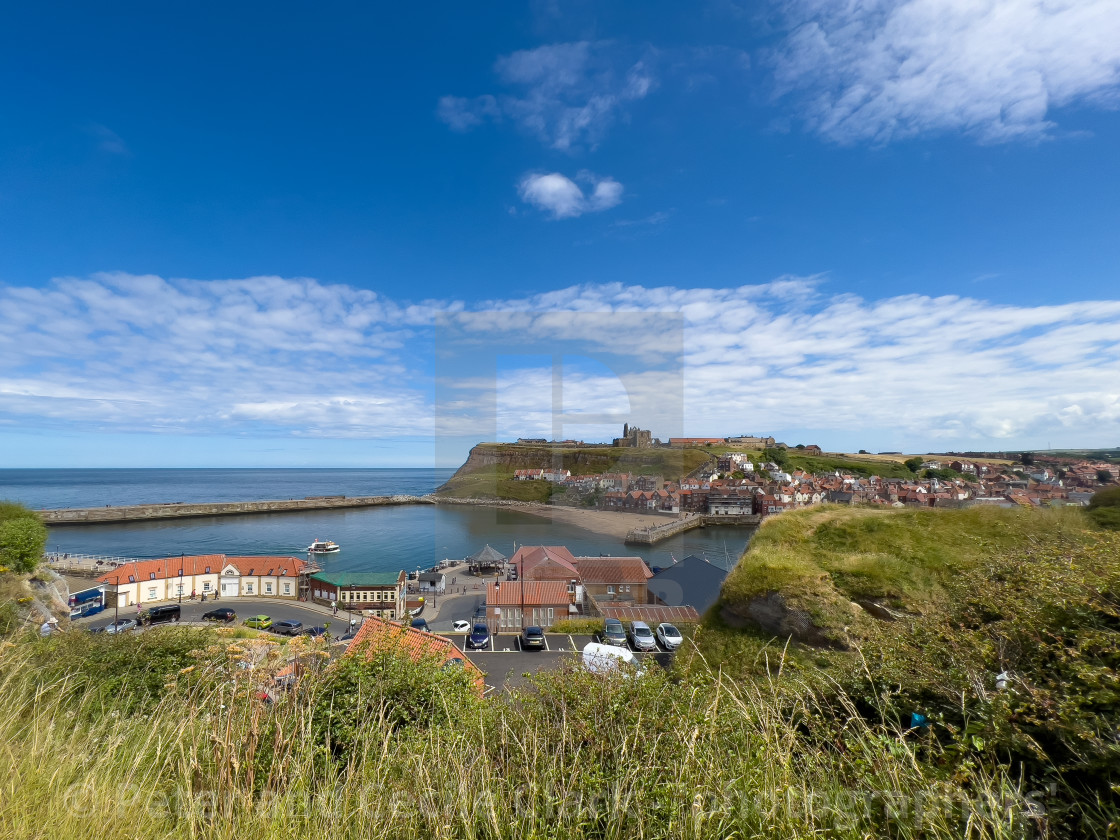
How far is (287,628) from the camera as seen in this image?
16.8 metres

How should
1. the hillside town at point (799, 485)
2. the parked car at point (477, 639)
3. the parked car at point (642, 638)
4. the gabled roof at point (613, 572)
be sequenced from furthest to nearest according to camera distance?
the hillside town at point (799, 485), the gabled roof at point (613, 572), the parked car at point (477, 639), the parked car at point (642, 638)

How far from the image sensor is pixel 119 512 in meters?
51.7

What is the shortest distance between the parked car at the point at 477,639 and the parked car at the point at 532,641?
1.09 m

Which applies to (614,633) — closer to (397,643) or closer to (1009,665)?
(397,643)

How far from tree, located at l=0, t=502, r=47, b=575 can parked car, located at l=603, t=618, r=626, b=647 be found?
18.9 meters

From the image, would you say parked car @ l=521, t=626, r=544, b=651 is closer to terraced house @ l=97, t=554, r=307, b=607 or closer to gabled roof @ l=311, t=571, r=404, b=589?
gabled roof @ l=311, t=571, r=404, b=589

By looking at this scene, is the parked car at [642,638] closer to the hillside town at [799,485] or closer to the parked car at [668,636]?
the parked car at [668,636]

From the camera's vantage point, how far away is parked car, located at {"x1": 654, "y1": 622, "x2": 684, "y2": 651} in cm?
1252

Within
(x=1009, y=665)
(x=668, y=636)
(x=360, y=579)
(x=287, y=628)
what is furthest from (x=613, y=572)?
(x=1009, y=665)

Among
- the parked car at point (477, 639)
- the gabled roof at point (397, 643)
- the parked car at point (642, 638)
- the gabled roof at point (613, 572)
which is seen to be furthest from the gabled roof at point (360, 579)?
the gabled roof at point (397, 643)

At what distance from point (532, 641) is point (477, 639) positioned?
1579 mm

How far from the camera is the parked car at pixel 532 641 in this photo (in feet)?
43.2

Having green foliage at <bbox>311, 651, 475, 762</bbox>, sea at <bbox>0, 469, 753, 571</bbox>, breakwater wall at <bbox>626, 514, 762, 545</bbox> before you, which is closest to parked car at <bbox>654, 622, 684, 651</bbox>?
green foliage at <bbox>311, 651, 475, 762</bbox>

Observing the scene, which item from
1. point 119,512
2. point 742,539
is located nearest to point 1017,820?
point 742,539
